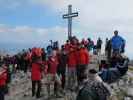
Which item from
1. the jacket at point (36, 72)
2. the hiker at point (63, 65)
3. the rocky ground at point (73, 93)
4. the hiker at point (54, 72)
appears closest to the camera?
the rocky ground at point (73, 93)

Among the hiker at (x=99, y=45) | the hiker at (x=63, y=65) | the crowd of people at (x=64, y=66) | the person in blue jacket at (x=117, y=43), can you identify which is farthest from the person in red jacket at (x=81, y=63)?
the hiker at (x=99, y=45)

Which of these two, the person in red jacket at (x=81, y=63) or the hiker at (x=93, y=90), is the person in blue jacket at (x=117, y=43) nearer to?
the person in red jacket at (x=81, y=63)

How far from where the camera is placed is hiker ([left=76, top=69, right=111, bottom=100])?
42.7ft

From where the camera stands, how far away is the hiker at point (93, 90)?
13.0m

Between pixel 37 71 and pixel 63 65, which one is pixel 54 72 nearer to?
pixel 63 65

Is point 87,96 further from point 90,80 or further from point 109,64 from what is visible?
point 109,64

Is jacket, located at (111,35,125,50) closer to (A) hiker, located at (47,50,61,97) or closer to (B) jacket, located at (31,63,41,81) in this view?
(A) hiker, located at (47,50,61,97)

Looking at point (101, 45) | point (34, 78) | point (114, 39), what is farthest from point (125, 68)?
point (101, 45)

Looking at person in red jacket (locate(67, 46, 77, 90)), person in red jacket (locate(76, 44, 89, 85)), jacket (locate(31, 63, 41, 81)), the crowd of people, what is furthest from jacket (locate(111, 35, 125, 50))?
jacket (locate(31, 63, 41, 81))

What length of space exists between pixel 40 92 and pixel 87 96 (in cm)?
1330

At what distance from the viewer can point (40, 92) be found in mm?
26078

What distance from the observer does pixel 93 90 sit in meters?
13.1

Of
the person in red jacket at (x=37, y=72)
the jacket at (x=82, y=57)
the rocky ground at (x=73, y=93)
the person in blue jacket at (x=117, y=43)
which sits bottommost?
the rocky ground at (x=73, y=93)

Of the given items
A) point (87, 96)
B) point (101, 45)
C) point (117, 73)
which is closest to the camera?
point (87, 96)
